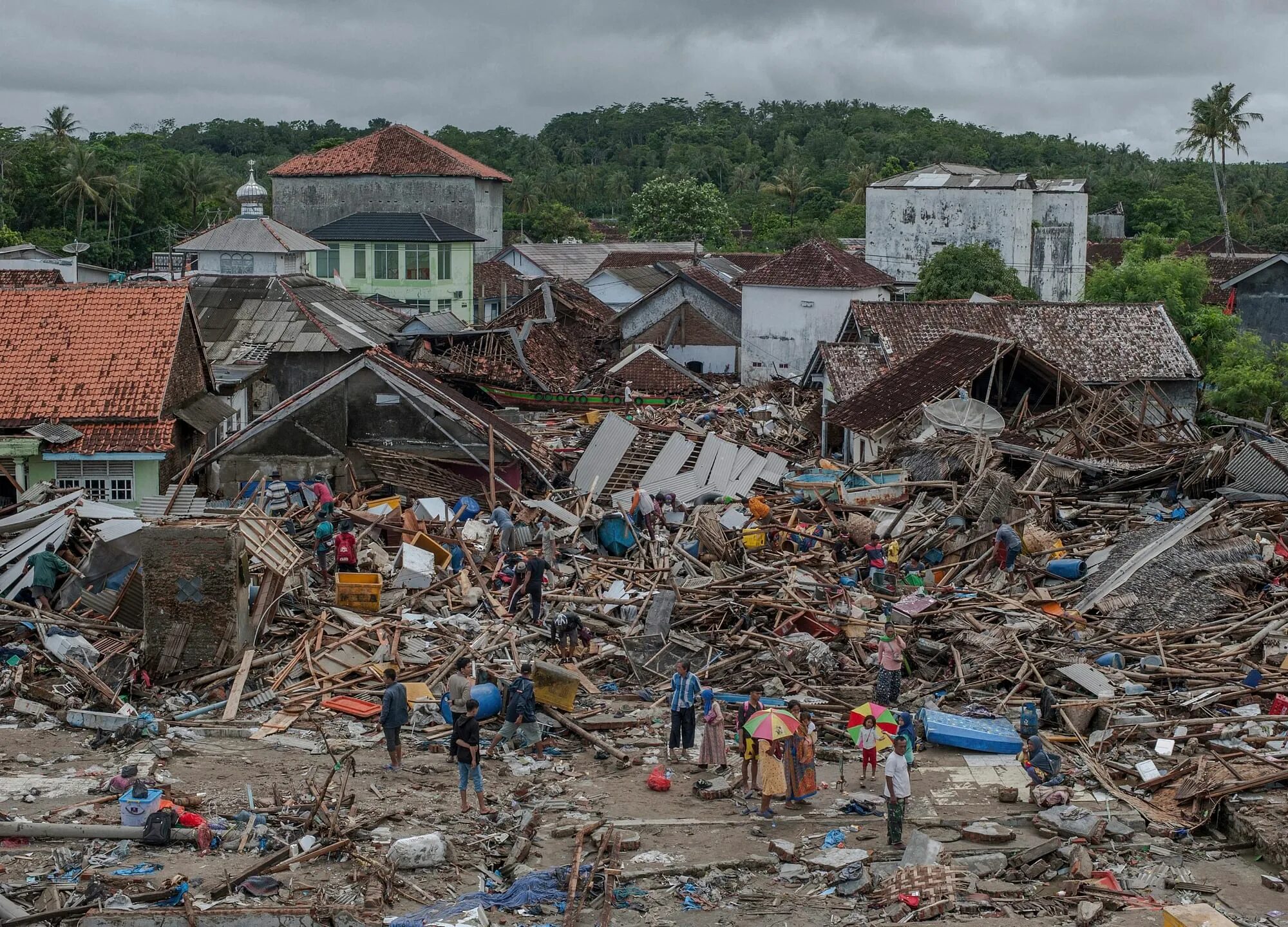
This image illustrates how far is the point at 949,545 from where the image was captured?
21.9 meters

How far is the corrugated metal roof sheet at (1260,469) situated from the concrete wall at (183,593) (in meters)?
16.4

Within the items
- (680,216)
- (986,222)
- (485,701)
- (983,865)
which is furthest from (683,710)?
(680,216)

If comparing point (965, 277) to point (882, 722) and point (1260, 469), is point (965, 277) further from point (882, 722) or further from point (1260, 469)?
point (882, 722)

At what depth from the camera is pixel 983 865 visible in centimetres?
1198

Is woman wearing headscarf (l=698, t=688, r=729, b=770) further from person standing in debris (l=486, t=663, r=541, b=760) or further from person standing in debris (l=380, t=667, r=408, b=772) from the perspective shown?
person standing in debris (l=380, t=667, r=408, b=772)

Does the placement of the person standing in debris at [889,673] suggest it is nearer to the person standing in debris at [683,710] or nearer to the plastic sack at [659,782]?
the person standing in debris at [683,710]

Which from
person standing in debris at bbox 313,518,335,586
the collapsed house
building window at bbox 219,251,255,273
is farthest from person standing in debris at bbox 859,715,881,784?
building window at bbox 219,251,255,273

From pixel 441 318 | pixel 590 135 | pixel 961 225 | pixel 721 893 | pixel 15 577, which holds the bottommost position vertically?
pixel 721 893

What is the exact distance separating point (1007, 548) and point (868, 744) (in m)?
7.51

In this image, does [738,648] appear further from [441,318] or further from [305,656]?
[441,318]

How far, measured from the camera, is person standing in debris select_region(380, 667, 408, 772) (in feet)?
45.5

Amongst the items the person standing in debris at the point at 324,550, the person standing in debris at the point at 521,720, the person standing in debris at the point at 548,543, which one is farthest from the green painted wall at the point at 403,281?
the person standing in debris at the point at 521,720

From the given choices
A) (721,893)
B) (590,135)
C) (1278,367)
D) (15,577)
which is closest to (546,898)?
(721,893)

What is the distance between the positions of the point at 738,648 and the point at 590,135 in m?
136
